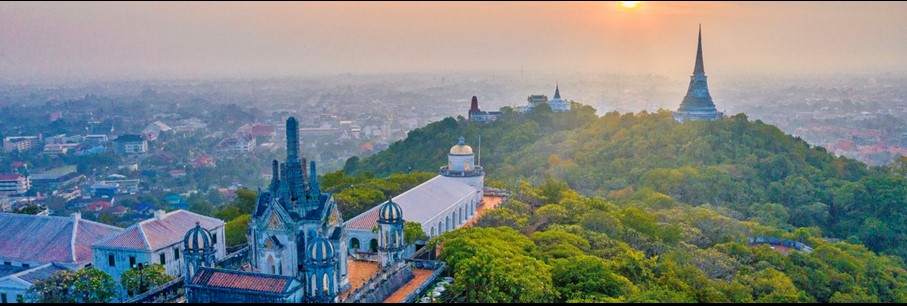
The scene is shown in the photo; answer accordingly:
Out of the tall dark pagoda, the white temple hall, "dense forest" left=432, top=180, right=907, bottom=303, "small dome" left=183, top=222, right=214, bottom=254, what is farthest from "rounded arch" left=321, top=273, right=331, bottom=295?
the tall dark pagoda

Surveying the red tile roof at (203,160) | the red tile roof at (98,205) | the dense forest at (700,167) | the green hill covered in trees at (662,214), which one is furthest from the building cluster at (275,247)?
the red tile roof at (203,160)

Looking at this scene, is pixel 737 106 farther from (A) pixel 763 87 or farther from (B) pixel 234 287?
(B) pixel 234 287

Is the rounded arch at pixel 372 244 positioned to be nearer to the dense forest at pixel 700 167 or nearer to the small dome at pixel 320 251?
the small dome at pixel 320 251

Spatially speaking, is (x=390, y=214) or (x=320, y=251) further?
(x=390, y=214)

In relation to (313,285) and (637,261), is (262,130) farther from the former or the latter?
(313,285)

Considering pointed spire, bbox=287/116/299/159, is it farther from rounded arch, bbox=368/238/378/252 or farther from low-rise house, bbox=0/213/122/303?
low-rise house, bbox=0/213/122/303

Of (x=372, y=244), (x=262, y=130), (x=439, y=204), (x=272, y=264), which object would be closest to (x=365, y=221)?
(x=372, y=244)

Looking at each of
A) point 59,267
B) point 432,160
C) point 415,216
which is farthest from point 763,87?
point 59,267
